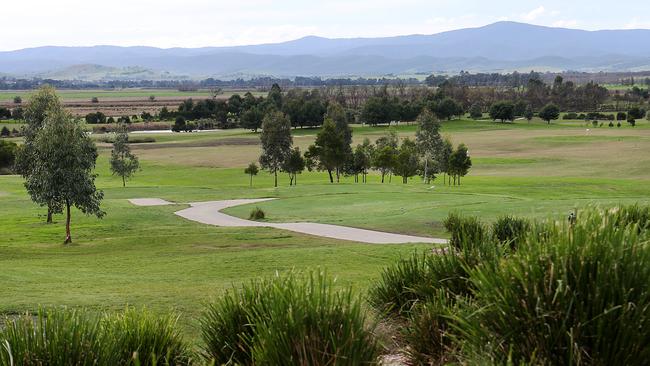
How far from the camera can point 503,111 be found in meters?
163

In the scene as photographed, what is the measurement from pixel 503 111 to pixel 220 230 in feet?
450

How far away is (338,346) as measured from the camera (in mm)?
5184

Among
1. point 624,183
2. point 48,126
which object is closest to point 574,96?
point 624,183

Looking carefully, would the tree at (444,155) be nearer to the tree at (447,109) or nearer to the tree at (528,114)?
the tree at (447,109)

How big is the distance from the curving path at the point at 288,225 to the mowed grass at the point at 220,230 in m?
1.13

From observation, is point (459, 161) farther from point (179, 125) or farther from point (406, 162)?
point (179, 125)

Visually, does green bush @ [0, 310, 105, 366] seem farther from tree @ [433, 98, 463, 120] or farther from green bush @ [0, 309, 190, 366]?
tree @ [433, 98, 463, 120]

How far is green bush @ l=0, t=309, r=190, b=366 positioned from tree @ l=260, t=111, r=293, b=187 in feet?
239

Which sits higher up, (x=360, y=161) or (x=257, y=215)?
(x=257, y=215)

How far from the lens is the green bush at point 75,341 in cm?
516

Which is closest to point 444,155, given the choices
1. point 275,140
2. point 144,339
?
point 275,140

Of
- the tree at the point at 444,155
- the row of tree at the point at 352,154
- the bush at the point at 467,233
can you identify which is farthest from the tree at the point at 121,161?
the bush at the point at 467,233

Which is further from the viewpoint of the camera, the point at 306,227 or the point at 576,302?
the point at 306,227

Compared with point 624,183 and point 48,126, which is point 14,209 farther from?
point 624,183
